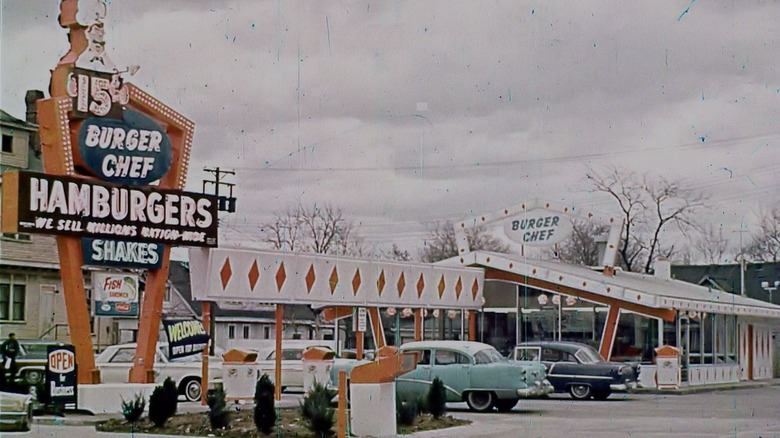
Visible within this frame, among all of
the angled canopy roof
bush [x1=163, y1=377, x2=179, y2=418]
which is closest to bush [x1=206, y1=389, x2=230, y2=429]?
bush [x1=163, y1=377, x2=179, y2=418]

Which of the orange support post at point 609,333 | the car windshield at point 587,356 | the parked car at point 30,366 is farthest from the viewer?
the orange support post at point 609,333

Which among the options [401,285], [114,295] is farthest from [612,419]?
[114,295]

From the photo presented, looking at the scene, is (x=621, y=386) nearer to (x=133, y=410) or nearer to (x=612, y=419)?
(x=612, y=419)

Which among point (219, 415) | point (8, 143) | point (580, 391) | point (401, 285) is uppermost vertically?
point (8, 143)

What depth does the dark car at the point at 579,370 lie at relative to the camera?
2855 centimetres

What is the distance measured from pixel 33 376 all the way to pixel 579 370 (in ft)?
46.0

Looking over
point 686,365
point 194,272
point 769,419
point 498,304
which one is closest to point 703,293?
point 686,365

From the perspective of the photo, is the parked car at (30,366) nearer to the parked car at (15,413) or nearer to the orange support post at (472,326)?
the parked car at (15,413)

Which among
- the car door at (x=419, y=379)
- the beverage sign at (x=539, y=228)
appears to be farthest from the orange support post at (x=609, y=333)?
the car door at (x=419, y=379)

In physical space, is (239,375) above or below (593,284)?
below

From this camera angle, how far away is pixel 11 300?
41469 millimetres

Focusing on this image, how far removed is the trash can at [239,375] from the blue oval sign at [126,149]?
4.53 m

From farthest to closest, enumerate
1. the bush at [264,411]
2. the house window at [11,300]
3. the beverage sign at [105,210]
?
the house window at [11,300], the beverage sign at [105,210], the bush at [264,411]

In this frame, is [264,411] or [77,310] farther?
[77,310]
